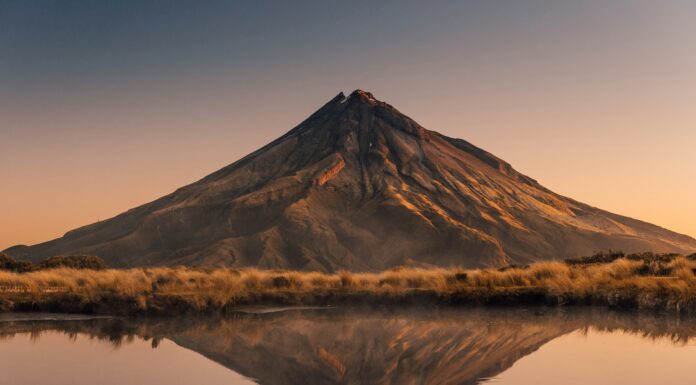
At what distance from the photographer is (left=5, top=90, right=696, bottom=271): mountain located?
104812mm

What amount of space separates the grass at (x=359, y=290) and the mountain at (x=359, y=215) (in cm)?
6787

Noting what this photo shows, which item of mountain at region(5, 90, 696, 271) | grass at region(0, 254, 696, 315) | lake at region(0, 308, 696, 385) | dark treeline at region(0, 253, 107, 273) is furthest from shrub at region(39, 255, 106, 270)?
mountain at region(5, 90, 696, 271)

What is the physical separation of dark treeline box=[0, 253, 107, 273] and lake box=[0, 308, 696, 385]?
17441 millimetres

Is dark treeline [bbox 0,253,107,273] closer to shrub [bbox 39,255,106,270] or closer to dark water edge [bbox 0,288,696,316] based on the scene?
shrub [bbox 39,255,106,270]

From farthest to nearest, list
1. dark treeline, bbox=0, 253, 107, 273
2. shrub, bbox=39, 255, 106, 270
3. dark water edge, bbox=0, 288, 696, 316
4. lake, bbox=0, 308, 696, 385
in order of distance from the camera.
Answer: shrub, bbox=39, 255, 106, 270 → dark treeline, bbox=0, 253, 107, 273 → dark water edge, bbox=0, 288, 696, 316 → lake, bbox=0, 308, 696, 385

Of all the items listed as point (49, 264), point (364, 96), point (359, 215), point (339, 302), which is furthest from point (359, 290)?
point (364, 96)

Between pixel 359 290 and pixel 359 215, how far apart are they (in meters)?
94.3

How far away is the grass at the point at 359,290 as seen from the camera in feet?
68.0

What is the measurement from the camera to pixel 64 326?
17.7 meters

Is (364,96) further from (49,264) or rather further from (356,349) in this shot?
(356,349)

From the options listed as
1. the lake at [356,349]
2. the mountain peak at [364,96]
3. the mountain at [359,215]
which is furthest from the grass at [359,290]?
the mountain peak at [364,96]

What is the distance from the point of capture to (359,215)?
118 metres

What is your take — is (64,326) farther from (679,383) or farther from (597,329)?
(679,383)

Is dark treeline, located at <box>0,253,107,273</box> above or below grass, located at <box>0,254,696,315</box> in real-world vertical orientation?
above
